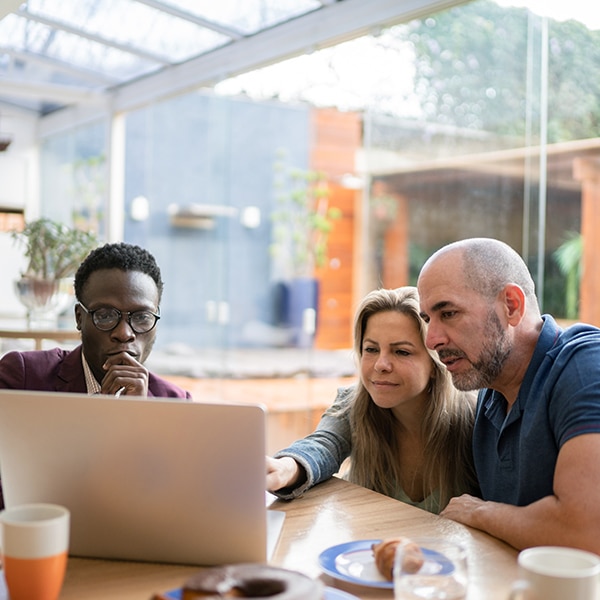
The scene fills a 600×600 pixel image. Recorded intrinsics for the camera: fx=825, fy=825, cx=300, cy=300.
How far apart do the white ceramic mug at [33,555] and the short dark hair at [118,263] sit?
902mm

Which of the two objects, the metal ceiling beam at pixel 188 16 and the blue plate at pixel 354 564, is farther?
the metal ceiling beam at pixel 188 16

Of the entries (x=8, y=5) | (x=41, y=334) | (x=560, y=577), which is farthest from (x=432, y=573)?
(x=41, y=334)

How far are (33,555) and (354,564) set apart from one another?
1.51ft

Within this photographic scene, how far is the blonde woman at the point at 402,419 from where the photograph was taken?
188 centimetres

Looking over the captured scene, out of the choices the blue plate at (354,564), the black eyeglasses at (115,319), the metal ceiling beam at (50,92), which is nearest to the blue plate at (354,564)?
the blue plate at (354,564)

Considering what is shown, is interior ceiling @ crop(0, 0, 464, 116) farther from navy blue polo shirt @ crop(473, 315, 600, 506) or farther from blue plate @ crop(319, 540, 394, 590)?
blue plate @ crop(319, 540, 394, 590)

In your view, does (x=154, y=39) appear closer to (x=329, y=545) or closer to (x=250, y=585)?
(x=329, y=545)

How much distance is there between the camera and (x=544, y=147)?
3131 mm

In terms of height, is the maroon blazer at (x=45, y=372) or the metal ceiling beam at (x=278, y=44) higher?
the metal ceiling beam at (x=278, y=44)

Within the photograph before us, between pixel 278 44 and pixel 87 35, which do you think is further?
pixel 87 35

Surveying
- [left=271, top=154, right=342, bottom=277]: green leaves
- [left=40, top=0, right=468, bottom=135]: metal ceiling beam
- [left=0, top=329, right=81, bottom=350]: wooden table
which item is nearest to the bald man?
[left=40, top=0, right=468, bottom=135]: metal ceiling beam

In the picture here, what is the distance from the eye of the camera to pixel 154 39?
168 inches

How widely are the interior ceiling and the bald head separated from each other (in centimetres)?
155

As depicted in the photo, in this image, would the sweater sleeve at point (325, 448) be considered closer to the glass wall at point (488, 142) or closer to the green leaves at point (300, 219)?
the glass wall at point (488, 142)
